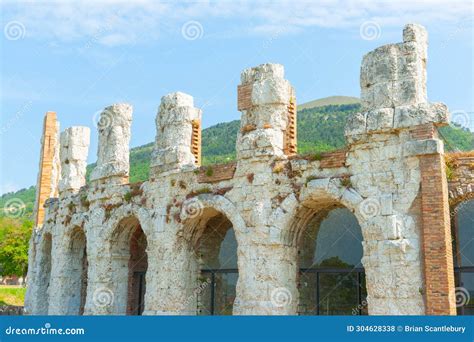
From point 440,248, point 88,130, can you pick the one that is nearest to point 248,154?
point 440,248

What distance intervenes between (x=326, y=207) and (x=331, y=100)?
253ft

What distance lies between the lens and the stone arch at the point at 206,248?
1367 centimetres

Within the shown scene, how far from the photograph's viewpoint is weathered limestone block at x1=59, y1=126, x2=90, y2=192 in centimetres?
1816

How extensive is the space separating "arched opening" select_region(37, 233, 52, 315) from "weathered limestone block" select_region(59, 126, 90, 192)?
8.36ft

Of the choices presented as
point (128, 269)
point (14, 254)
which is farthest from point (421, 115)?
point (14, 254)

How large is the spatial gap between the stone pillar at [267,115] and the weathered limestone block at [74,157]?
7.08 m

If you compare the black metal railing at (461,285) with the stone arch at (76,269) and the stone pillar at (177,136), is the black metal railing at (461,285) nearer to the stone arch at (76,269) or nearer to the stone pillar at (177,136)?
the stone pillar at (177,136)

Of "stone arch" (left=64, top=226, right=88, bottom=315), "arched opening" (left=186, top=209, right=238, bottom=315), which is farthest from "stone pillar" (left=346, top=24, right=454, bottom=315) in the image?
"stone arch" (left=64, top=226, right=88, bottom=315)

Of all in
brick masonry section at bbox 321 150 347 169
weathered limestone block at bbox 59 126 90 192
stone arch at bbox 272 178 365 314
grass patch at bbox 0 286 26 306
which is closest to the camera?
stone arch at bbox 272 178 365 314

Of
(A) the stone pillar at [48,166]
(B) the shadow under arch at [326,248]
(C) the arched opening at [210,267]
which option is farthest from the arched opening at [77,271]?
(B) the shadow under arch at [326,248]

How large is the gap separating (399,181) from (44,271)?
13497 millimetres

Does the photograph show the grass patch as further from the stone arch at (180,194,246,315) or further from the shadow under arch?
the shadow under arch

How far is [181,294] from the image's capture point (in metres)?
13.9

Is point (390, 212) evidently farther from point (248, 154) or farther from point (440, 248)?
point (248, 154)
